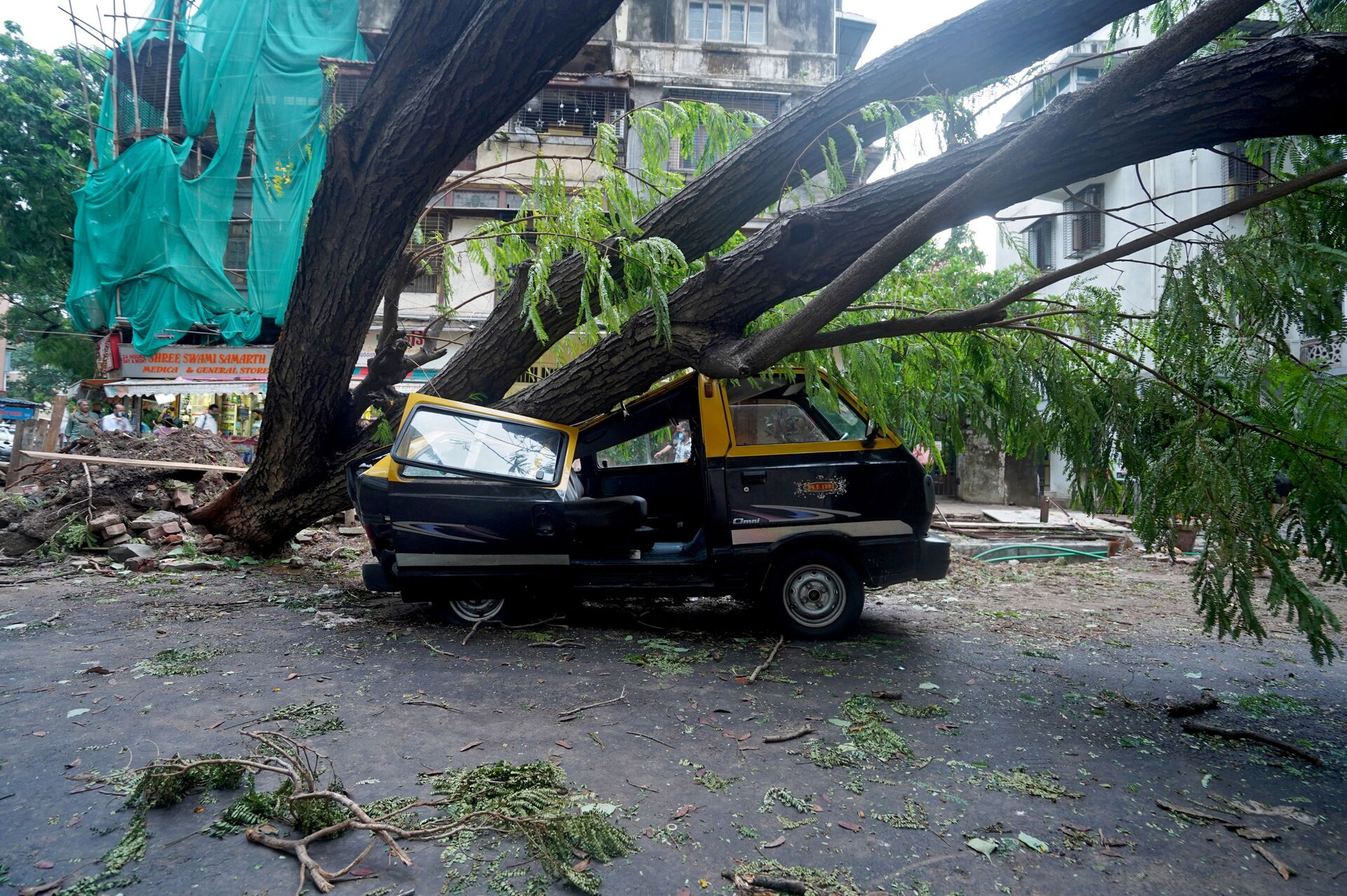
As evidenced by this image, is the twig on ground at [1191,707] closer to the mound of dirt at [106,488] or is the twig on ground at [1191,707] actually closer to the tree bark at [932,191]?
the tree bark at [932,191]

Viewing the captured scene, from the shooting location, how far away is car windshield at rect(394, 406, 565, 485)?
558 centimetres

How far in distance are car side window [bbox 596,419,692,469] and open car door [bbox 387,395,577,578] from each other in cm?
145

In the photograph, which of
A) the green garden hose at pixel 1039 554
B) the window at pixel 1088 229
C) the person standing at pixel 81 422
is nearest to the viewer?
the green garden hose at pixel 1039 554

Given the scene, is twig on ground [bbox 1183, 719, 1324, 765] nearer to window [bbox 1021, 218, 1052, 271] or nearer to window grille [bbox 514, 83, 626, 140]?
window grille [bbox 514, 83, 626, 140]

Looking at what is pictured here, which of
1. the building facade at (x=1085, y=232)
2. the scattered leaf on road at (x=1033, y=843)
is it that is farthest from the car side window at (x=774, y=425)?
the building facade at (x=1085, y=232)

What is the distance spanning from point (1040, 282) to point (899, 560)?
216 centimetres

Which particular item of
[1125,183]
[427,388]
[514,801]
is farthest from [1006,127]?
[1125,183]

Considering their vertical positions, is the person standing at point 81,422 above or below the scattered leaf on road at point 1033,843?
above

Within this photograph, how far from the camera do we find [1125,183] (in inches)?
739

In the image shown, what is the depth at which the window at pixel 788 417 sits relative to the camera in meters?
5.52

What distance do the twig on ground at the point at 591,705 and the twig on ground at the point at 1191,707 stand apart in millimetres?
2916

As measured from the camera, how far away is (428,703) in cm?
409

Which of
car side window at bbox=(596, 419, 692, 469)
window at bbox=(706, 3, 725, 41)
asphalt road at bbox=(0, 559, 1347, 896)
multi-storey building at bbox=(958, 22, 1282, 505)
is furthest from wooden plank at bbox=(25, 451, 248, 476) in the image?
window at bbox=(706, 3, 725, 41)

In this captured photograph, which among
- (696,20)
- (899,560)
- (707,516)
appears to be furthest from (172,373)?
(899,560)
